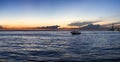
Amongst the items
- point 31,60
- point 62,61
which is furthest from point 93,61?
point 31,60

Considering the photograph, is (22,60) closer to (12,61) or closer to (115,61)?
(12,61)

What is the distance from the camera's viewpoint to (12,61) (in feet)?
99.1

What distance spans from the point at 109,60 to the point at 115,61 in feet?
4.34

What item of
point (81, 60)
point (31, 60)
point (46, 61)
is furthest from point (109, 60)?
point (31, 60)

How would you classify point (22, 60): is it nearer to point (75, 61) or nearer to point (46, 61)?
point (46, 61)

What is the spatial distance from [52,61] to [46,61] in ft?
2.61

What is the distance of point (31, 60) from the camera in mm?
31328

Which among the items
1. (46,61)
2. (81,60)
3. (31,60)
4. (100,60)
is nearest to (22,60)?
(31,60)

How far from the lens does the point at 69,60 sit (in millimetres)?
31250

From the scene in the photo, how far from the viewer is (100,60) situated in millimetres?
31562

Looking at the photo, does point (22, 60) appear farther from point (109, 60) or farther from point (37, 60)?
point (109, 60)

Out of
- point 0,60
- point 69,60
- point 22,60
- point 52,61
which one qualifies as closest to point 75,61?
point 69,60

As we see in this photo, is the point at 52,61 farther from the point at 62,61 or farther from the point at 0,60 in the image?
the point at 0,60

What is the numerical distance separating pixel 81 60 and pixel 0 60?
35.1 ft
